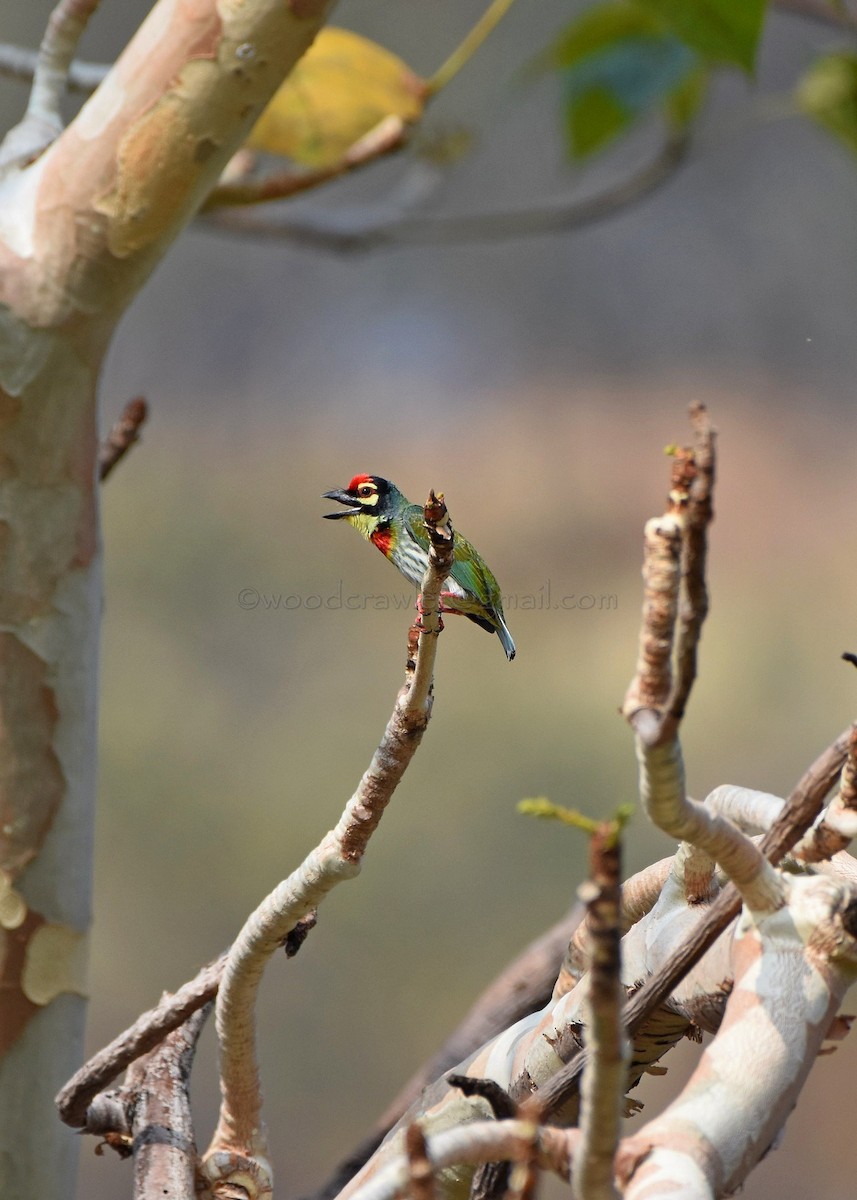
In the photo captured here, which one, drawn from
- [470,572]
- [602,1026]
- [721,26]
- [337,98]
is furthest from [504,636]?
[337,98]

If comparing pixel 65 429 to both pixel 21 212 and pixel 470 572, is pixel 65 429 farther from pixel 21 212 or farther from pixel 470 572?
pixel 470 572

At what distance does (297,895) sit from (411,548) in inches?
7.9

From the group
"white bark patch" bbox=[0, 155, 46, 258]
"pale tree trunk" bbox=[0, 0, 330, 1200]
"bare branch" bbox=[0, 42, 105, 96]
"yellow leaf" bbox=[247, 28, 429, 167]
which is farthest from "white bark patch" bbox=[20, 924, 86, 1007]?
"yellow leaf" bbox=[247, 28, 429, 167]

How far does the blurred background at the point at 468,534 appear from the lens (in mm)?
3621

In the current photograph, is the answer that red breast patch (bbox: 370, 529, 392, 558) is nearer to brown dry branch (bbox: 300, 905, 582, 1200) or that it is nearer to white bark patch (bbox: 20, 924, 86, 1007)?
white bark patch (bbox: 20, 924, 86, 1007)

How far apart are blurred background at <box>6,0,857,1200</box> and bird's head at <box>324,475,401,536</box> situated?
2.23 meters

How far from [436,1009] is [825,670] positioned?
1552 millimetres

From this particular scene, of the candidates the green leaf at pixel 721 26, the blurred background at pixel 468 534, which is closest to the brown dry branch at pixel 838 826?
the green leaf at pixel 721 26

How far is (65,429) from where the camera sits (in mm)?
867

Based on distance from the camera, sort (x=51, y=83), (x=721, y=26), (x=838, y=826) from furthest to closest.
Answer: (x=721, y=26), (x=51, y=83), (x=838, y=826)

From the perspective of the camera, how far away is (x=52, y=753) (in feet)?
2.88

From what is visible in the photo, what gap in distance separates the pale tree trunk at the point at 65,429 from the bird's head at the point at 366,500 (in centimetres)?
24

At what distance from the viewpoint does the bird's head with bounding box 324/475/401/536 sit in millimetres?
722

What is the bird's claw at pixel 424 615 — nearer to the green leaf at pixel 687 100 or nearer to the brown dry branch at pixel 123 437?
the brown dry branch at pixel 123 437
